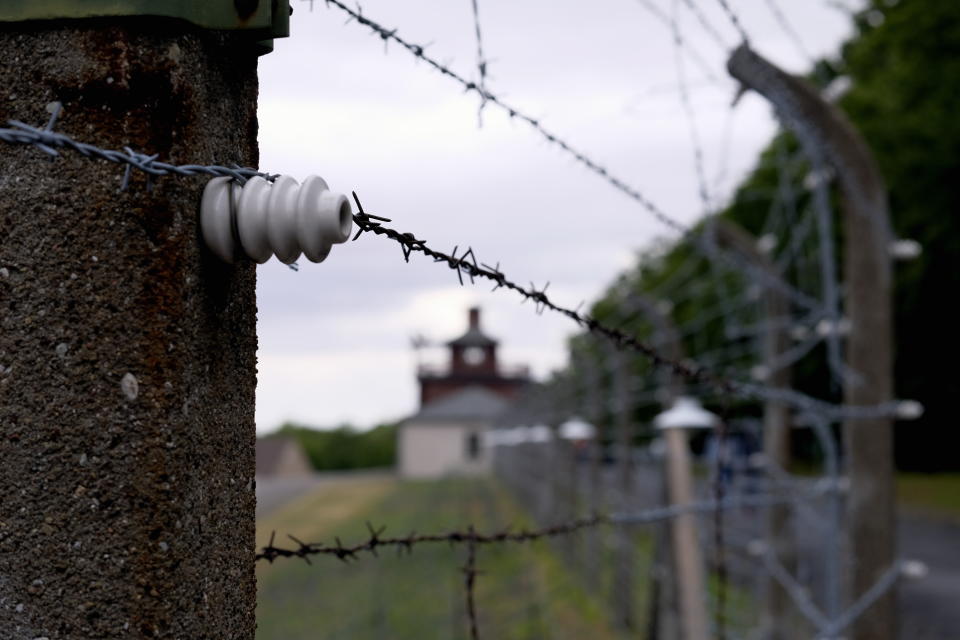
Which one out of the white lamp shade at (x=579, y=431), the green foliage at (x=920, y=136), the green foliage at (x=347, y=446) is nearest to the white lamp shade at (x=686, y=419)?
the white lamp shade at (x=579, y=431)

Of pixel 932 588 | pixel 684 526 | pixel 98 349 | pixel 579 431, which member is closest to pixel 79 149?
pixel 98 349

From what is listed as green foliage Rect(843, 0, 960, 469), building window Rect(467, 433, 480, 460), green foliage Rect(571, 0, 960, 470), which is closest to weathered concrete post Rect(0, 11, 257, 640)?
green foliage Rect(571, 0, 960, 470)

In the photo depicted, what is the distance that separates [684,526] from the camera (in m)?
5.20

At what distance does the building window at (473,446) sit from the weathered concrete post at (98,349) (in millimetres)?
78408

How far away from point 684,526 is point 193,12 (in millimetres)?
4037

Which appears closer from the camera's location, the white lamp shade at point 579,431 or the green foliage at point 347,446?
the white lamp shade at point 579,431

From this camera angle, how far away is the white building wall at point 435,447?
78.6 m

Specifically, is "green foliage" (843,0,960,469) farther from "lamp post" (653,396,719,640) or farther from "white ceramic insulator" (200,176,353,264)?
"white ceramic insulator" (200,176,353,264)

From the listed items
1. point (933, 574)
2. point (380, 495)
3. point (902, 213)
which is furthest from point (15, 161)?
point (380, 495)

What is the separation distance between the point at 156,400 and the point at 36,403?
0.12 meters

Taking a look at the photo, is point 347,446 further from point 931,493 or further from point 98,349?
point 98,349

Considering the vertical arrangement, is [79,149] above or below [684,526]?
above

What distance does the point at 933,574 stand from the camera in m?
15.2

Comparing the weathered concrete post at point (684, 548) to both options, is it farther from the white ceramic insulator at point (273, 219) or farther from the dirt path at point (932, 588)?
the dirt path at point (932, 588)
